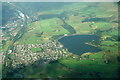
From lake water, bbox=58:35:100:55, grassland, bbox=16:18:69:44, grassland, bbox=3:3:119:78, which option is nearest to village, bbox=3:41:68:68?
lake water, bbox=58:35:100:55

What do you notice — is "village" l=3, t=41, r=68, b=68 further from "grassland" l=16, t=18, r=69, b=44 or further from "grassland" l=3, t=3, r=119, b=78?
"grassland" l=16, t=18, r=69, b=44

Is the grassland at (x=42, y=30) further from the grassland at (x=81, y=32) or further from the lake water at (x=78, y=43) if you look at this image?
the lake water at (x=78, y=43)

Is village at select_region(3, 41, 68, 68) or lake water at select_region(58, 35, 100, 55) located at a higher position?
lake water at select_region(58, 35, 100, 55)

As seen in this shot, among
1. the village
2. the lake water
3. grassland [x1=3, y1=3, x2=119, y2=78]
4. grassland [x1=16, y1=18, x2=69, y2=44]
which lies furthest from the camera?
grassland [x1=16, y1=18, x2=69, y2=44]

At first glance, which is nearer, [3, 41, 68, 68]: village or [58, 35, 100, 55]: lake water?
[3, 41, 68, 68]: village

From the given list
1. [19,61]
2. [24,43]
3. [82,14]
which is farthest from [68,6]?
[19,61]

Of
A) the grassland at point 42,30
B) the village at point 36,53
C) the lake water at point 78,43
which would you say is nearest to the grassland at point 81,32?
the grassland at point 42,30

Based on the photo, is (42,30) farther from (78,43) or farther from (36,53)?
(36,53)

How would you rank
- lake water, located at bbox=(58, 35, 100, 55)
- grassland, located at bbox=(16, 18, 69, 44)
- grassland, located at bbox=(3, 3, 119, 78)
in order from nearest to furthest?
1. grassland, located at bbox=(3, 3, 119, 78)
2. lake water, located at bbox=(58, 35, 100, 55)
3. grassland, located at bbox=(16, 18, 69, 44)
